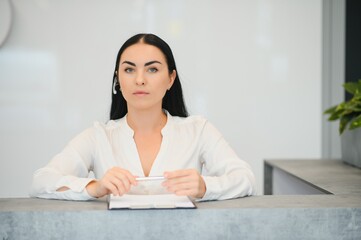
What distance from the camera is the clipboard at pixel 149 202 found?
126 cm

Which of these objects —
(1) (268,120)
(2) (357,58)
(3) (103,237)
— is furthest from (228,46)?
(3) (103,237)

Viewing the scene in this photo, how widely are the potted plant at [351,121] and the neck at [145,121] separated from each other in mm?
917

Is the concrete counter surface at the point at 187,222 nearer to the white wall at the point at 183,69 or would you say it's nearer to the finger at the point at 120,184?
the finger at the point at 120,184

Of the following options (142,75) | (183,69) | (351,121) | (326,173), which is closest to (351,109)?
(351,121)

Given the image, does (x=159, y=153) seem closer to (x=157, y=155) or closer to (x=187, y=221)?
(x=157, y=155)

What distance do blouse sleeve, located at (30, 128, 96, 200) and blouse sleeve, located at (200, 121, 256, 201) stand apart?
357 mm

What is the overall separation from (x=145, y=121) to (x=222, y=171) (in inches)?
13.1

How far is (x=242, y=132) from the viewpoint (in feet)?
12.3

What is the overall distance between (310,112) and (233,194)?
8.02 ft

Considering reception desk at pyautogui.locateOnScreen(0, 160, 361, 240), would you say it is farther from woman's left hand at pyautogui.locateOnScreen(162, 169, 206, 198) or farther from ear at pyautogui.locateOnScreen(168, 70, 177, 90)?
ear at pyautogui.locateOnScreen(168, 70, 177, 90)

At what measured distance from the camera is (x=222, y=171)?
70.7 inches

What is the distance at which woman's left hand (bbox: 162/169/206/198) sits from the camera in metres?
1.37

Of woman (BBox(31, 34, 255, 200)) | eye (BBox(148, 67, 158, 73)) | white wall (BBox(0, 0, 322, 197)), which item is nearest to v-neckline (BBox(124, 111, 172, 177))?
woman (BBox(31, 34, 255, 200))

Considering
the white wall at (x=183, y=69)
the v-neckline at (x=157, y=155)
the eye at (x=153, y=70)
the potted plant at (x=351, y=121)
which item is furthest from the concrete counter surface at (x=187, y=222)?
the white wall at (x=183, y=69)
